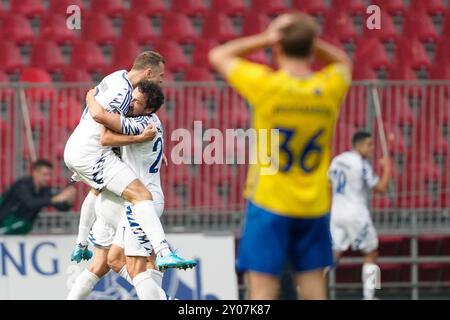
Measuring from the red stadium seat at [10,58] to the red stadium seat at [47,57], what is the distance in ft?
0.51

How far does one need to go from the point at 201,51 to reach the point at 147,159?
6301 millimetres

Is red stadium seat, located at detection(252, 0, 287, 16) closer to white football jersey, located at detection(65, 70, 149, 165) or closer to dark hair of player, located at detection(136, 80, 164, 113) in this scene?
white football jersey, located at detection(65, 70, 149, 165)

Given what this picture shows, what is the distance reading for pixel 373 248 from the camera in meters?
15.4

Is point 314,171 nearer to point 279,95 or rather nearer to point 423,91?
Result: point 279,95

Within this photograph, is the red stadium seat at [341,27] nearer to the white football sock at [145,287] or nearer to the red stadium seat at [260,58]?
the red stadium seat at [260,58]

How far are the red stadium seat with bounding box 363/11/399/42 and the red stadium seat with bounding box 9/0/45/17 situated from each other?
400 centimetres

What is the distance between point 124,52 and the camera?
1677 cm

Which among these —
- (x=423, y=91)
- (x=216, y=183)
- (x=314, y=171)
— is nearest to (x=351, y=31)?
(x=423, y=91)

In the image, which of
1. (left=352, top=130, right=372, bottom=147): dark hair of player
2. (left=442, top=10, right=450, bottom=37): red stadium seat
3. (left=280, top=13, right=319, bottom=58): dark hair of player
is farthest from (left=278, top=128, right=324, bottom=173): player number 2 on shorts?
(left=442, top=10, right=450, bottom=37): red stadium seat

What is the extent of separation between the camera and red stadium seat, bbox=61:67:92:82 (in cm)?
1644

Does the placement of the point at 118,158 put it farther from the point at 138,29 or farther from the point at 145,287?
the point at 138,29

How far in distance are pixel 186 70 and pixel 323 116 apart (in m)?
9.06

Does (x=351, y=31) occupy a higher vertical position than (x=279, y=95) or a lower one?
higher

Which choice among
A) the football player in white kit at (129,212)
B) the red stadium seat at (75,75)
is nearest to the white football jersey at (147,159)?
the football player in white kit at (129,212)
